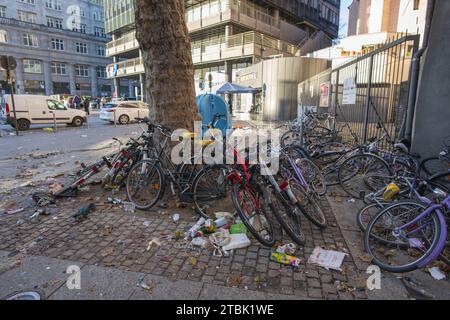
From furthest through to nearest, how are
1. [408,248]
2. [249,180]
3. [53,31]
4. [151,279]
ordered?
[53,31]
[249,180]
[408,248]
[151,279]

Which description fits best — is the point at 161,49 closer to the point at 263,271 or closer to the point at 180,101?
the point at 180,101

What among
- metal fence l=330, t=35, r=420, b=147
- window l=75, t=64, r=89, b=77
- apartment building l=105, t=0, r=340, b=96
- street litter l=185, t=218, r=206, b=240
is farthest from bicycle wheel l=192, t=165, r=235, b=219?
window l=75, t=64, r=89, b=77

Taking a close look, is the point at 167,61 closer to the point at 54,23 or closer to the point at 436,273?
the point at 436,273

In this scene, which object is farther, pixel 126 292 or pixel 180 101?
pixel 180 101

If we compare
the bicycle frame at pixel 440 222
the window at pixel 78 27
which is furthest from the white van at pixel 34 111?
the window at pixel 78 27

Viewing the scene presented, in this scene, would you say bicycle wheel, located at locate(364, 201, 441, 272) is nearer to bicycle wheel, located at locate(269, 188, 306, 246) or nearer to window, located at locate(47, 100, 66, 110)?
bicycle wheel, located at locate(269, 188, 306, 246)

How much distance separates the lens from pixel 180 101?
5.14m

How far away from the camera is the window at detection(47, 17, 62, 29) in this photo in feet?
184

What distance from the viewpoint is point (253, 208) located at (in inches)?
146

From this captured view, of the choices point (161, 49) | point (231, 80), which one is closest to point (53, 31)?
point (231, 80)

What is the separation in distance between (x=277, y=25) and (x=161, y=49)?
3476 centimetres

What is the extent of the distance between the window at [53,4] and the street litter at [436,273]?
7026cm

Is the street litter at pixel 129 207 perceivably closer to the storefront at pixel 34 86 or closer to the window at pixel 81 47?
the storefront at pixel 34 86

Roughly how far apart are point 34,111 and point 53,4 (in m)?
54.2
